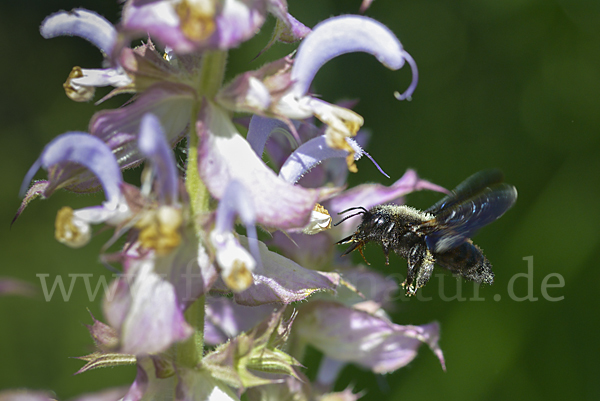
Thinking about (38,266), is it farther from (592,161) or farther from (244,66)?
(592,161)

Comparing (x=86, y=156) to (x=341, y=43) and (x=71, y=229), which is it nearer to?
(x=71, y=229)

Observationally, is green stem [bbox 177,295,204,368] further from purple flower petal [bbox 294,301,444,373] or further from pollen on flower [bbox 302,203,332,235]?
purple flower petal [bbox 294,301,444,373]

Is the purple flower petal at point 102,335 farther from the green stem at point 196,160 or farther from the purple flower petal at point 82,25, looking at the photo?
the purple flower petal at point 82,25

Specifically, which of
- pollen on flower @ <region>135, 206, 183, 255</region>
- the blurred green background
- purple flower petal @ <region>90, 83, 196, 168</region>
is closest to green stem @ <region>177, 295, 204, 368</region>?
pollen on flower @ <region>135, 206, 183, 255</region>

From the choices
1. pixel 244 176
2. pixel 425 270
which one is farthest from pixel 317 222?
pixel 425 270

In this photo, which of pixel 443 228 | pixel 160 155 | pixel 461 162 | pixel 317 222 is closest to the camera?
pixel 160 155

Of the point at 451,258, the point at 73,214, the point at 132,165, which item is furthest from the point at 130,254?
the point at 451,258
